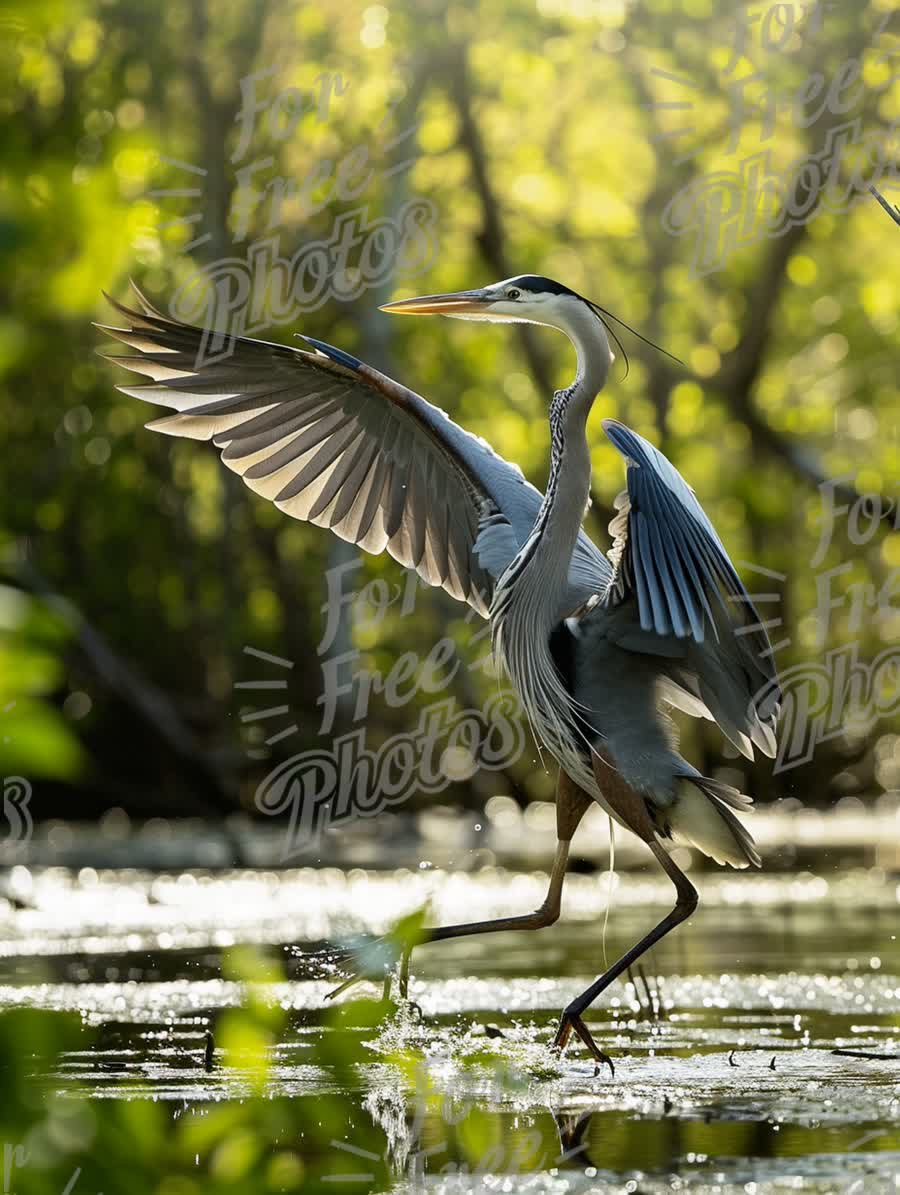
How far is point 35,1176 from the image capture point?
1.35 m

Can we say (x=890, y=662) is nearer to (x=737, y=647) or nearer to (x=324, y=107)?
(x=324, y=107)

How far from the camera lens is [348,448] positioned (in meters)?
7.52

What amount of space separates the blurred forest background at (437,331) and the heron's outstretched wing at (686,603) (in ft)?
21.5

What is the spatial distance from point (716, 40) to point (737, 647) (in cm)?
1224

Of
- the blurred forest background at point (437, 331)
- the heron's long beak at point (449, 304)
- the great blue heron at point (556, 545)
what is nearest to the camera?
the great blue heron at point (556, 545)

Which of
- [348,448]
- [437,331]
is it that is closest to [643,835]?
[348,448]

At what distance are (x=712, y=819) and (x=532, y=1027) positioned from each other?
3.00 ft

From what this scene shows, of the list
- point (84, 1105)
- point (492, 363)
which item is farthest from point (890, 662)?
point (84, 1105)

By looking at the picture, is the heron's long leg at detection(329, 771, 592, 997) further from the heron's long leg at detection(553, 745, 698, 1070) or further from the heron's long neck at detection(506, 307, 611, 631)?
the heron's long neck at detection(506, 307, 611, 631)

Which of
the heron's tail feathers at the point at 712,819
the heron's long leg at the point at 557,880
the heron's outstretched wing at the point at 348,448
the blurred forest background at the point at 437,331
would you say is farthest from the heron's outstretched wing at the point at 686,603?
the blurred forest background at the point at 437,331

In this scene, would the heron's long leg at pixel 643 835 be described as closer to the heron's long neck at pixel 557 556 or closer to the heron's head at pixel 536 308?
the heron's long neck at pixel 557 556

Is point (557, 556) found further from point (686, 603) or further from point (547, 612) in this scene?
point (686, 603)

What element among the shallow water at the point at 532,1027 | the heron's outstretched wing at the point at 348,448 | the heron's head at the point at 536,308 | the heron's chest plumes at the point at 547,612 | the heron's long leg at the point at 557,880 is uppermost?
the heron's head at the point at 536,308

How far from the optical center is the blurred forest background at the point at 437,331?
16.7 m
